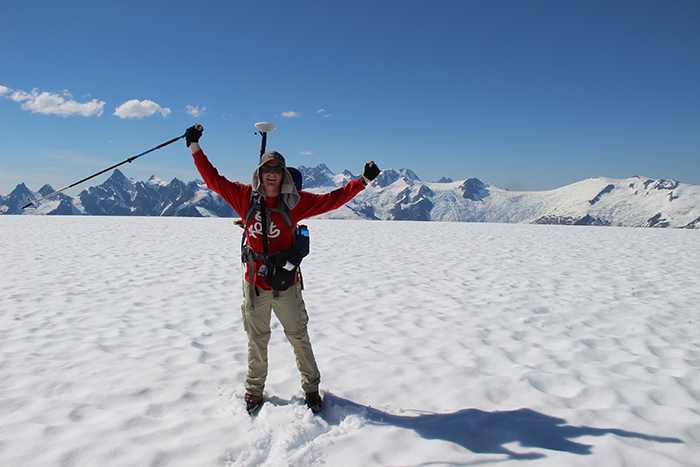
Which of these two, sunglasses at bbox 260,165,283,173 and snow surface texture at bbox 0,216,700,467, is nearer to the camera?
snow surface texture at bbox 0,216,700,467

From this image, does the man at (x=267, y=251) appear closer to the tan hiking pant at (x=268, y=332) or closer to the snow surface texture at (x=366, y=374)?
the tan hiking pant at (x=268, y=332)

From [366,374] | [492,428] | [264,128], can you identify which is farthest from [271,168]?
[492,428]

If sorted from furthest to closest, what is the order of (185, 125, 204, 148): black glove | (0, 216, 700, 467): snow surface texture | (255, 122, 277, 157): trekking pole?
(255, 122, 277, 157): trekking pole < (185, 125, 204, 148): black glove < (0, 216, 700, 467): snow surface texture

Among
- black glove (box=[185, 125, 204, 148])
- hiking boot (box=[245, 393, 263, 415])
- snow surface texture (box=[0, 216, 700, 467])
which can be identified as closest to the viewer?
snow surface texture (box=[0, 216, 700, 467])

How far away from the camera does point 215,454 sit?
3.10 m

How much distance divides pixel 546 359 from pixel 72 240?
2192 cm

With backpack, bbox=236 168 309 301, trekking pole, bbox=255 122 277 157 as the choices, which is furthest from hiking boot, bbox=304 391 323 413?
trekking pole, bbox=255 122 277 157

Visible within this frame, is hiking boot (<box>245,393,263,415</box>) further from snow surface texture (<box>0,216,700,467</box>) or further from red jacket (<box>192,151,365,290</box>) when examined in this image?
red jacket (<box>192,151,365,290</box>)

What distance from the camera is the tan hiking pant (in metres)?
3.80

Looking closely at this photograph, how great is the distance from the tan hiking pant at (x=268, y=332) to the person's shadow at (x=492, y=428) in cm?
60

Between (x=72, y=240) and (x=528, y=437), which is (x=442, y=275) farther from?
(x=72, y=240)

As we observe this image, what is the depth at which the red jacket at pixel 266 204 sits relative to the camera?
3807mm

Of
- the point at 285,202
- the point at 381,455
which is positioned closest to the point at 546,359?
the point at 381,455

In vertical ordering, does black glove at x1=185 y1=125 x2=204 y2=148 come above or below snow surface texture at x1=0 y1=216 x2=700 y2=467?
above
